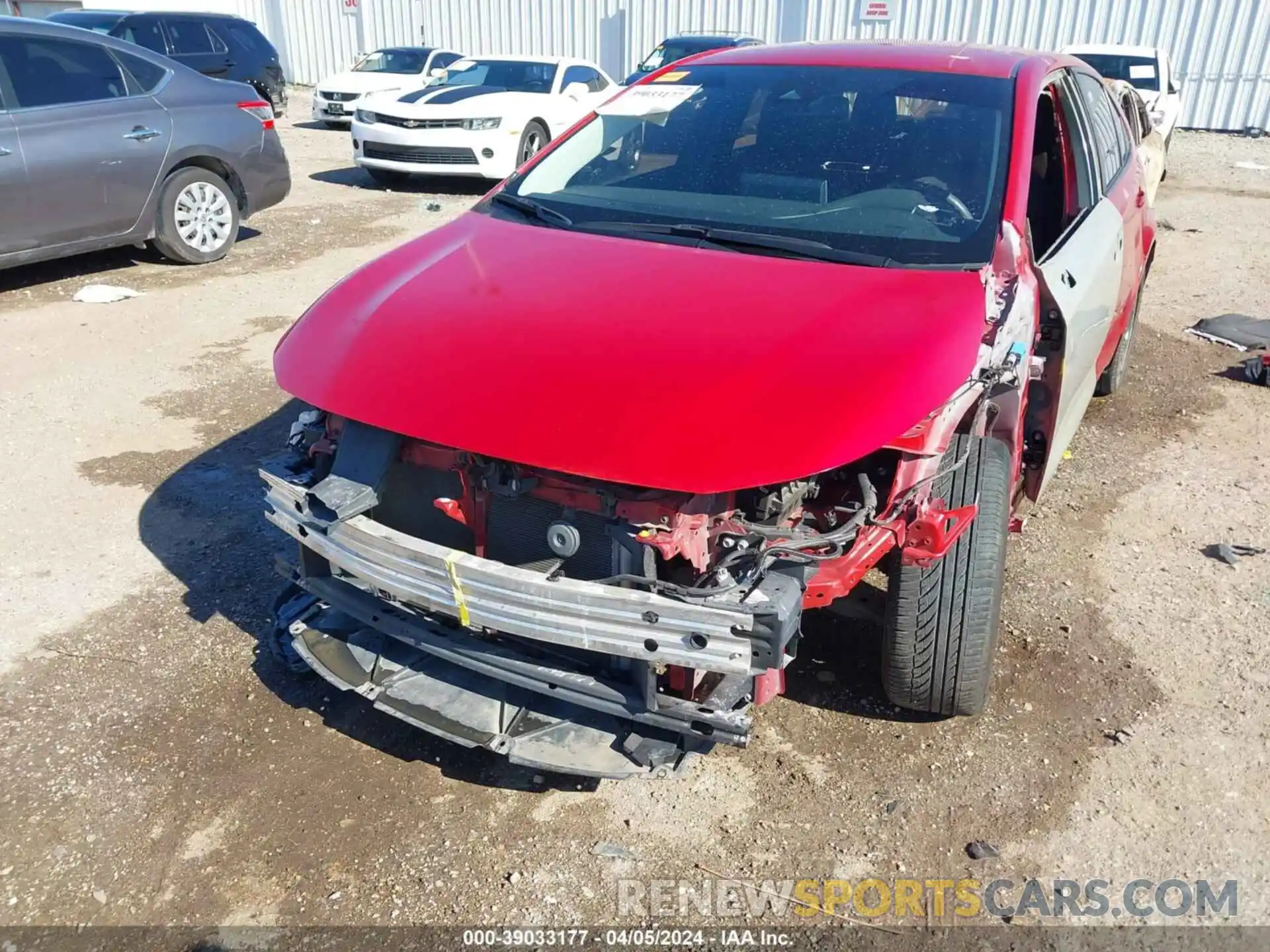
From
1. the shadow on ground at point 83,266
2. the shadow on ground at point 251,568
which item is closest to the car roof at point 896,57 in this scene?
the shadow on ground at point 251,568

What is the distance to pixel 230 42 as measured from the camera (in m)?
15.6

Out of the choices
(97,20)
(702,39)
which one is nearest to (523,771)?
(97,20)

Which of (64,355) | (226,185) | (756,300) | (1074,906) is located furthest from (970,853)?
(226,185)

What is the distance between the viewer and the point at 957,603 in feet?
9.09

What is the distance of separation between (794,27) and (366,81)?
30.0ft

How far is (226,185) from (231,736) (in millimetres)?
6321

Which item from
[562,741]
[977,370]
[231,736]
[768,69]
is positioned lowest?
[231,736]

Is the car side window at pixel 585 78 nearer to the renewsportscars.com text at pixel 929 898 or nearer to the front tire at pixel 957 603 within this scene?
the front tire at pixel 957 603

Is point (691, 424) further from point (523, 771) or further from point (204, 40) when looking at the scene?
point (204, 40)

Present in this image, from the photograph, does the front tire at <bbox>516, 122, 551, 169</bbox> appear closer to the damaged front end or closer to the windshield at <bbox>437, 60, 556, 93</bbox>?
the windshield at <bbox>437, 60, 556, 93</bbox>

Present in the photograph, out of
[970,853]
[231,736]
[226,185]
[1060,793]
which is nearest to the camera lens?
[970,853]

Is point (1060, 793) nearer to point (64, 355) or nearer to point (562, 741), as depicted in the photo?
point (562, 741)

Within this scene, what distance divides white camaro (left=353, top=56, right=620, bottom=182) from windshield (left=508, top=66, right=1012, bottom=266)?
714cm

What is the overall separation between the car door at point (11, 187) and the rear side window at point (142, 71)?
3.08 ft
